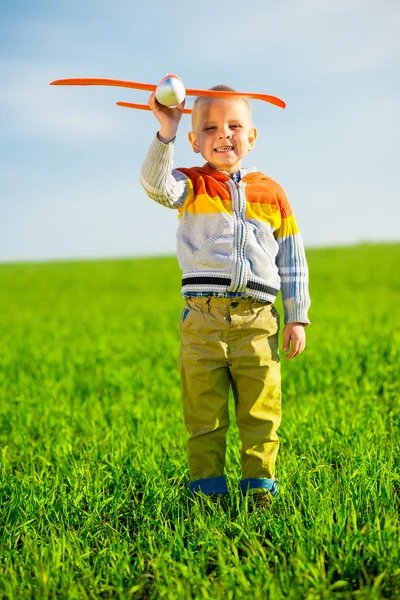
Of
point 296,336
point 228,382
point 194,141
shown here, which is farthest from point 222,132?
point 228,382

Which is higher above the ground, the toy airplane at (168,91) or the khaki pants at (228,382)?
the toy airplane at (168,91)

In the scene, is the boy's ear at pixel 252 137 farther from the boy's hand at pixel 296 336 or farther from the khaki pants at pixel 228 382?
the boy's hand at pixel 296 336

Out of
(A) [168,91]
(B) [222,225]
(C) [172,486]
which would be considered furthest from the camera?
(C) [172,486]

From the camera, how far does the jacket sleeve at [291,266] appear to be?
11.6 ft

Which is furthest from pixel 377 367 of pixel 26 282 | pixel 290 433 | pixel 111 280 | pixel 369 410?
pixel 26 282

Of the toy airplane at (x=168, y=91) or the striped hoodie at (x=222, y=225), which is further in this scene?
the striped hoodie at (x=222, y=225)

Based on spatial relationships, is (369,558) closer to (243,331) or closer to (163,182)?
(243,331)

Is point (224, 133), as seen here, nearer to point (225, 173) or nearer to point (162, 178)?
point (225, 173)

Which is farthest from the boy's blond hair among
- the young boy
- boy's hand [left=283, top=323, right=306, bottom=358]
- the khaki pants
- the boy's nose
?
boy's hand [left=283, top=323, right=306, bottom=358]

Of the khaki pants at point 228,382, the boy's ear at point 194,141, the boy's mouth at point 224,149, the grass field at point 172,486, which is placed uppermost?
the boy's ear at point 194,141

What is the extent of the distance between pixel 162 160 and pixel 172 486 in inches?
73.0

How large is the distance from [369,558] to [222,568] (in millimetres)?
613

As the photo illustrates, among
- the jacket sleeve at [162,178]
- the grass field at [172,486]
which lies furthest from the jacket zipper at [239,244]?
the grass field at [172,486]

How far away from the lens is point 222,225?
130 inches
